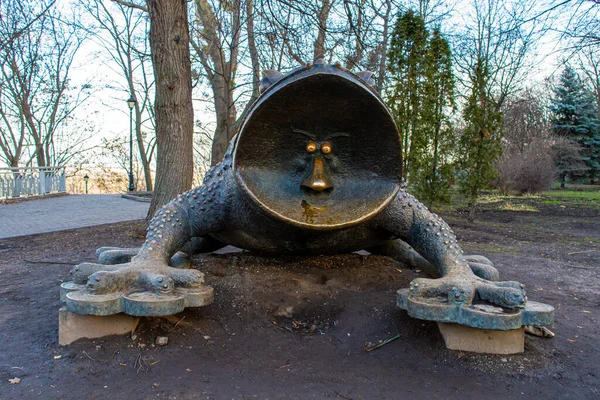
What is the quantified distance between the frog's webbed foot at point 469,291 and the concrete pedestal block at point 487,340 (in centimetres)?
16

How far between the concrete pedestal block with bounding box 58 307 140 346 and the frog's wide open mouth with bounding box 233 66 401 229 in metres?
1.00

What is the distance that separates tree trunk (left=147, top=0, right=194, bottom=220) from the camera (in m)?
6.36

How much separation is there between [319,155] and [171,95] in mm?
4511

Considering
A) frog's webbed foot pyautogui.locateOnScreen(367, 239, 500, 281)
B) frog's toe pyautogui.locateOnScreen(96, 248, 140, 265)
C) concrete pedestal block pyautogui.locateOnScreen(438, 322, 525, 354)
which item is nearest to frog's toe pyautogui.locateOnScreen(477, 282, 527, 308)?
concrete pedestal block pyautogui.locateOnScreen(438, 322, 525, 354)

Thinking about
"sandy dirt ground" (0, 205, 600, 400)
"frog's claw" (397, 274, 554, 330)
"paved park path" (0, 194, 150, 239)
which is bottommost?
"paved park path" (0, 194, 150, 239)

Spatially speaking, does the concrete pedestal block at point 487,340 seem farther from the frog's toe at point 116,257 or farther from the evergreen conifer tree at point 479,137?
the evergreen conifer tree at point 479,137

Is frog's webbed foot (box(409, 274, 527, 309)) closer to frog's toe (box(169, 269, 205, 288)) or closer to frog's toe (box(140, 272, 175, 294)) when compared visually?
frog's toe (box(169, 269, 205, 288))

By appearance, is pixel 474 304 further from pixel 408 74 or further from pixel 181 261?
pixel 408 74

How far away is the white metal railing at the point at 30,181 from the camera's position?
50.5 ft

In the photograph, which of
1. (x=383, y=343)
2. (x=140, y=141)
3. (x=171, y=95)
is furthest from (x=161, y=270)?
(x=140, y=141)

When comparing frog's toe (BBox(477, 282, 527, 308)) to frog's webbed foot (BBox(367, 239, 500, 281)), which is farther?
frog's webbed foot (BBox(367, 239, 500, 281))

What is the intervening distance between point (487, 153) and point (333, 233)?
27.5ft

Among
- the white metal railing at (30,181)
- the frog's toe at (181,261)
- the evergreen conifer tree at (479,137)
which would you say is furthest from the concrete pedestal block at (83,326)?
the white metal railing at (30,181)

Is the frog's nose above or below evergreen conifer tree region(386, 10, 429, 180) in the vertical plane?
below
